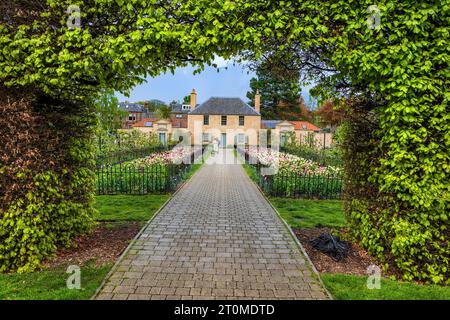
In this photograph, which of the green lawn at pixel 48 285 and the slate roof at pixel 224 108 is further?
the slate roof at pixel 224 108

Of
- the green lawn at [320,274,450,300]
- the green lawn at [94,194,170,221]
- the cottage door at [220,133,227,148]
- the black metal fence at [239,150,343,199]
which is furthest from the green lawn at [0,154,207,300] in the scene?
the cottage door at [220,133,227,148]

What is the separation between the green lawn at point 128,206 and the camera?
7.76 metres

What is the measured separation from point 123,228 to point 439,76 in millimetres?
6665

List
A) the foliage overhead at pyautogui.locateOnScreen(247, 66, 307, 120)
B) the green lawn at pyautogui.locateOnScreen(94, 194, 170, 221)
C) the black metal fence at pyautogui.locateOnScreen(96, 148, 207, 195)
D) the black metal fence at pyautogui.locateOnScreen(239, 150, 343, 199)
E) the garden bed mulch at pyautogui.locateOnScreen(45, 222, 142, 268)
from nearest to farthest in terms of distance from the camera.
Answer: the garden bed mulch at pyautogui.locateOnScreen(45, 222, 142, 268) < the green lawn at pyautogui.locateOnScreen(94, 194, 170, 221) < the black metal fence at pyautogui.locateOnScreen(239, 150, 343, 199) < the black metal fence at pyautogui.locateOnScreen(96, 148, 207, 195) < the foliage overhead at pyautogui.locateOnScreen(247, 66, 307, 120)

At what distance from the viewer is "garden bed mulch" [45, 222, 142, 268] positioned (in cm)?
505

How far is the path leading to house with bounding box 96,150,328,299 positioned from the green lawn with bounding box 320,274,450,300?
24 cm

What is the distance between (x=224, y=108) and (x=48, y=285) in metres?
42.5

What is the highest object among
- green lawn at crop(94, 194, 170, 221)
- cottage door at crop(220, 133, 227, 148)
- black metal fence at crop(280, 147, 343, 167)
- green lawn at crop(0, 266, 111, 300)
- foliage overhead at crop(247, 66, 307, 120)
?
foliage overhead at crop(247, 66, 307, 120)

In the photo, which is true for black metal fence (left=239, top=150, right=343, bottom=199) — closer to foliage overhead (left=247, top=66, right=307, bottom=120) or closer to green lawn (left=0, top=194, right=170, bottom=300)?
green lawn (left=0, top=194, right=170, bottom=300)

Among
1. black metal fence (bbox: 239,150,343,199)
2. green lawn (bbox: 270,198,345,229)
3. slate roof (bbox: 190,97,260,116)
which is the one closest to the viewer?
green lawn (bbox: 270,198,345,229)

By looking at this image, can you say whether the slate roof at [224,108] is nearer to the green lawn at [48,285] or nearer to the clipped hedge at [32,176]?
the clipped hedge at [32,176]

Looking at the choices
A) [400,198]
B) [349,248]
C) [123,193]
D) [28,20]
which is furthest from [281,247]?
[123,193]

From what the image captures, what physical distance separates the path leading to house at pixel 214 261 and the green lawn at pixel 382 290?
0.80 ft

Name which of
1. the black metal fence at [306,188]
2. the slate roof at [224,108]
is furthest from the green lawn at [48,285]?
the slate roof at [224,108]
